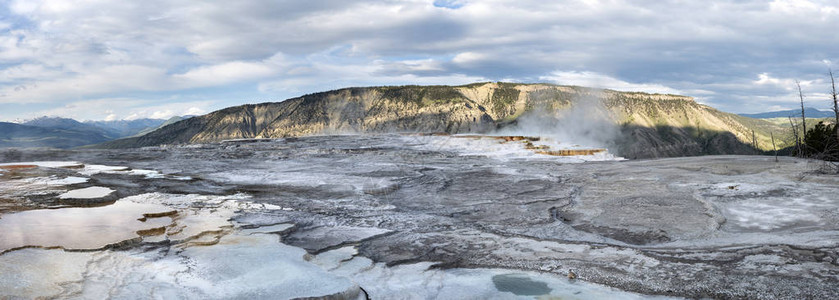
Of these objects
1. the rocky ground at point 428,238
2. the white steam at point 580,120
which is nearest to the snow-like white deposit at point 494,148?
the rocky ground at point 428,238

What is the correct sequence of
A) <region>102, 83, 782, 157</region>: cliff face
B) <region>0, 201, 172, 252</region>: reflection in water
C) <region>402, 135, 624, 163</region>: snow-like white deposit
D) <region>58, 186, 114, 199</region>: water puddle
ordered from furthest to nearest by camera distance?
<region>102, 83, 782, 157</region>: cliff face → <region>402, 135, 624, 163</region>: snow-like white deposit → <region>58, 186, 114, 199</region>: water puddle → <region>0, 201, 172, 252</region>: reflection in water

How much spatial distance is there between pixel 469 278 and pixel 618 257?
2192 millimetres

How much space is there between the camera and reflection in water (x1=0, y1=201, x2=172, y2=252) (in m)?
6.66

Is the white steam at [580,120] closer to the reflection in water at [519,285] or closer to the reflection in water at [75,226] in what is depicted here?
the reflection in water at [75,226]

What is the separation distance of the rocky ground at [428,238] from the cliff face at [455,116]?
89.4 m

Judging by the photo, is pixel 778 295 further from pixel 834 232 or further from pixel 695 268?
pixel 834 232

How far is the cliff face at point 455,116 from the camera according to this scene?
109 m

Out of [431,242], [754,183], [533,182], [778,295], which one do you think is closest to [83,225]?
[431,242]

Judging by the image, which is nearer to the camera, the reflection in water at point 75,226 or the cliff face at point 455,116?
the reflection in water at point 75,226

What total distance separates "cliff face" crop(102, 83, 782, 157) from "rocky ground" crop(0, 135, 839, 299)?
89418mm

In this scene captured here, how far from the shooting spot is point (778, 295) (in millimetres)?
4988

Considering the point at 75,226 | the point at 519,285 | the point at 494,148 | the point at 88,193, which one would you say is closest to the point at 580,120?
the point at 494,148

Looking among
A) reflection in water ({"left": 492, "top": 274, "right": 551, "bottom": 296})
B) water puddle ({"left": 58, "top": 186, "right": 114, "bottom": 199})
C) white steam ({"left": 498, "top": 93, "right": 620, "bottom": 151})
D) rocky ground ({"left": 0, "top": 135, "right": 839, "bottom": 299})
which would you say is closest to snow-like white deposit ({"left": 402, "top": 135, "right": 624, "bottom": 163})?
rocky ground ({"left": 0, "top": 135, "right": 839, "bottom": 299})

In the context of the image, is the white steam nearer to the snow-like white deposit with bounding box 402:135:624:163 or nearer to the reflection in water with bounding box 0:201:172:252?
the snow-like white deposit with bounding box 402:135:624:163
